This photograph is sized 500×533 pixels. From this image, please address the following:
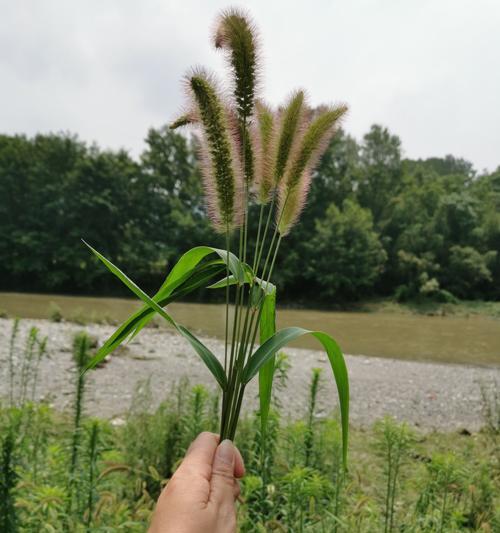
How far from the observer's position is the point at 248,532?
1824 mm

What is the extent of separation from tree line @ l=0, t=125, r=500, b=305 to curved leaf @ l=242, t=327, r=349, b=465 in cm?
2762

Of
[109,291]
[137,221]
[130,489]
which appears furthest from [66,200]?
[130,489]

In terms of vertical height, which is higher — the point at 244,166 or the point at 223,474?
the point at 244,166

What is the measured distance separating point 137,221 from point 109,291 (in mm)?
5885

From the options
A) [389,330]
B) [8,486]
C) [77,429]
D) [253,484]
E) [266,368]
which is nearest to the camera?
[266,368]

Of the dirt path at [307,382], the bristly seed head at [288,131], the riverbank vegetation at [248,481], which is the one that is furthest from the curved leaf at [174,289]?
the dirt path at [307,382]

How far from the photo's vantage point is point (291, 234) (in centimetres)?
3030

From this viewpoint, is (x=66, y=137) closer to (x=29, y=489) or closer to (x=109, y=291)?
(x=109, y=291)

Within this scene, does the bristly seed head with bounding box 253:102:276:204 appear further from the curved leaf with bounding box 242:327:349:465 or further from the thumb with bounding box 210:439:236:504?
the thumb with bounding box 210:439:236:504

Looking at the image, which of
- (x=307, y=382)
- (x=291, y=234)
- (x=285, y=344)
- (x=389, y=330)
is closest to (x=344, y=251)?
(x=291, y=234)

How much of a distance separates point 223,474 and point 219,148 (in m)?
0.64

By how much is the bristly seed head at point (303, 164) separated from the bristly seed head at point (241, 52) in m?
0.14

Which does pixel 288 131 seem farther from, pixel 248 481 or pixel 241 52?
pixel 248 481

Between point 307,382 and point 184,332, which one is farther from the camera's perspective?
point 307,382
